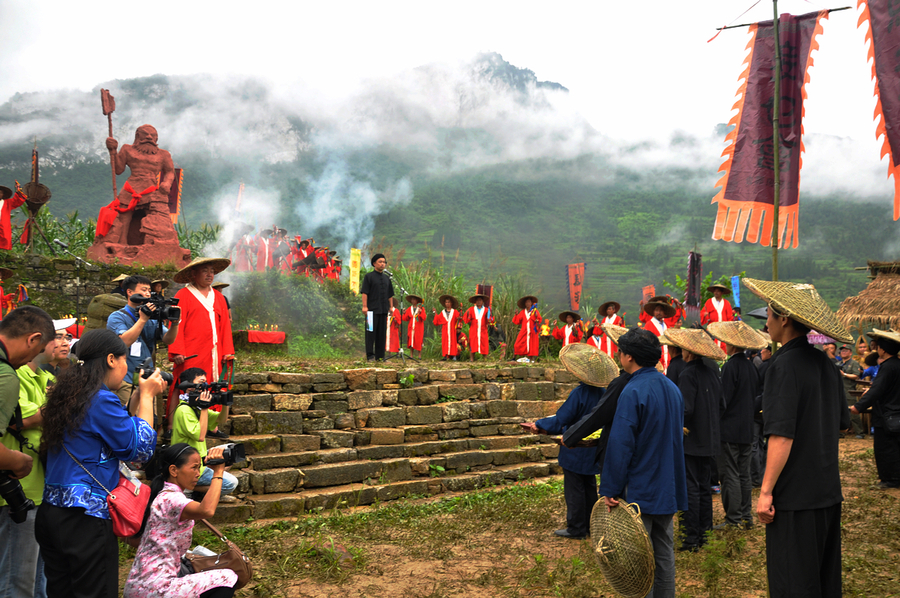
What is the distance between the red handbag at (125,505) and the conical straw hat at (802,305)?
3072 mm

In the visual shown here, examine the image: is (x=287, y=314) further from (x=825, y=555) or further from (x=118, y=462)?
(x=825, y=555)

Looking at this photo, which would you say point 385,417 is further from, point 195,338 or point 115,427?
point 115,427

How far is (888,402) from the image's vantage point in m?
6.57

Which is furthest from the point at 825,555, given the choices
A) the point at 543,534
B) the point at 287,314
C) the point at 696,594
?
the point at 287,314

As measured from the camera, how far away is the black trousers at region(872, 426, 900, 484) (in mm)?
6887

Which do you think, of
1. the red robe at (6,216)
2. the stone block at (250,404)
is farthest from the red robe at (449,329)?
the red robe at (6,216)

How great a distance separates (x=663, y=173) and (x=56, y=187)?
163 ft

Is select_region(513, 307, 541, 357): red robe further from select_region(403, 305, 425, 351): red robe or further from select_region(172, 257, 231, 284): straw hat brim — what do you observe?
select_region(172, 257, 231, 284): straw hat brim

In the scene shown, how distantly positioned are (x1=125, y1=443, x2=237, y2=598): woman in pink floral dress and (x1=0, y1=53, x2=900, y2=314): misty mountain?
3105cm

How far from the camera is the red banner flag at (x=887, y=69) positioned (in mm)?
3691

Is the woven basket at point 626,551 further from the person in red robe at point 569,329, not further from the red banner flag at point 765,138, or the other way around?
the person in red robe at point 569,329

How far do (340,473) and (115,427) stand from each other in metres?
4.06

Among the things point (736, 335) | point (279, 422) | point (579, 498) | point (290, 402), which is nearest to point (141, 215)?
point (290, 402)

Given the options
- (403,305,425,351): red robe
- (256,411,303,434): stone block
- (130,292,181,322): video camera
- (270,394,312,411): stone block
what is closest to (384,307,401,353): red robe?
(403,305,425,351): red robe
